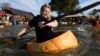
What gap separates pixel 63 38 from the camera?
9.43m

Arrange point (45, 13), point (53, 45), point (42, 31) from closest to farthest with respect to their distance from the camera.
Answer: point (45, 13), point (53, 45), point (42, 31)

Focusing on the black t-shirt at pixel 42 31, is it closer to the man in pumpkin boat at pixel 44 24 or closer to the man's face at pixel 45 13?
the man in pumpkin boat at pixel 44 24

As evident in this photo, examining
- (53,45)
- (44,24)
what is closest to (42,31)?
(44,24)

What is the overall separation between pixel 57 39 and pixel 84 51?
1144 millimetres

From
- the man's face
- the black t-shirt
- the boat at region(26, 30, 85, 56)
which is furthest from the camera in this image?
the black t-shirt

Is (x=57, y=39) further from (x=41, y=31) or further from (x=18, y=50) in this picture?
(x=18, y=50)

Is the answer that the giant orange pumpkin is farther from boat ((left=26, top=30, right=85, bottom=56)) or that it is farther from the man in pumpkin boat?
the man in pumpkin boat

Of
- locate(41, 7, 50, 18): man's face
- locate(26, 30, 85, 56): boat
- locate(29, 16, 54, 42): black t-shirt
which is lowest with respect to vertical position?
locate(26, 30, 85, 56): boat

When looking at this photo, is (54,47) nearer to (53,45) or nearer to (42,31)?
(53,45)

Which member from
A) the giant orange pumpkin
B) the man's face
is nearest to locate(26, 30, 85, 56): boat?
the giant orange pumpkin

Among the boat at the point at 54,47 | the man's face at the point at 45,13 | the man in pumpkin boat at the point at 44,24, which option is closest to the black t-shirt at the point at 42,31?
the man in pumpkin boat at the point at 44,24

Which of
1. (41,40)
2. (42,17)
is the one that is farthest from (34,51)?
(42,17)

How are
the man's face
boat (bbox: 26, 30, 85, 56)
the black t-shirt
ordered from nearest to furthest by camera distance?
1. the man's face
2. boat (bbox: 26, 30, 85, 56)
3. the black t-shirt

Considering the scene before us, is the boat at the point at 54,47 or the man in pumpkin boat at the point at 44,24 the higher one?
the man in pumpkin boat at the point at 44,24
